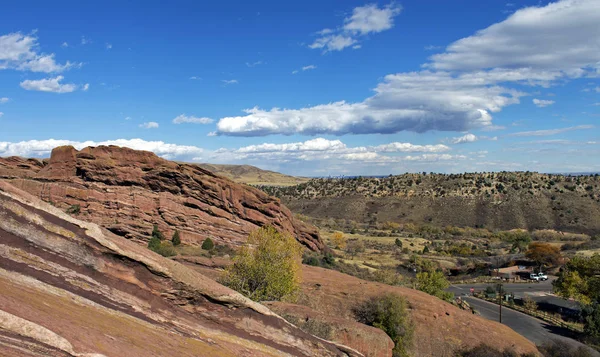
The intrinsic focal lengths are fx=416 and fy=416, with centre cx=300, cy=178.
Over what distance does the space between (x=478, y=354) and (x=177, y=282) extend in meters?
19.8

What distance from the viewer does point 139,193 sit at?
159 ft

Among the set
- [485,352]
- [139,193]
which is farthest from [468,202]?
[485,352]

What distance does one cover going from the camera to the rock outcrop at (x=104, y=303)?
756 centimetres

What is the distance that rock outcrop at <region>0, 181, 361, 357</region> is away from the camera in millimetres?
7559

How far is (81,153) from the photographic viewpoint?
48.8m

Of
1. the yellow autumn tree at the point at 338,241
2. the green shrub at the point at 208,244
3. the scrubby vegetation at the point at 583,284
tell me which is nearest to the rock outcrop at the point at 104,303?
the green shrub at the point at 208,244

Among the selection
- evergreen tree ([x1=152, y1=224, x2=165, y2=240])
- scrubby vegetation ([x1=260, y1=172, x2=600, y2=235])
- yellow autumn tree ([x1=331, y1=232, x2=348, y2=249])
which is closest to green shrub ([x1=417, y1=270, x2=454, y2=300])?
evergreen tree ([x1=152, y1=224, x2=165, y2=240])

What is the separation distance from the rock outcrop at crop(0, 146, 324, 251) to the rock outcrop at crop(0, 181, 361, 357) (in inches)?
1385

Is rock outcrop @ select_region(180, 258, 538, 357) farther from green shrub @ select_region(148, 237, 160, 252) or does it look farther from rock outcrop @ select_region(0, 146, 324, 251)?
rock outcrop @ select_region(0, 146, 324, 251)

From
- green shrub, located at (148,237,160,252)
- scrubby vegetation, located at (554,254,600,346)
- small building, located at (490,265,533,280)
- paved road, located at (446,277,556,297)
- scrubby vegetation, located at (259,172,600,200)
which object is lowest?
paved road, located at (446,277,556,297)

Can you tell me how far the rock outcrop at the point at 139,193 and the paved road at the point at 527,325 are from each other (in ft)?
91.7

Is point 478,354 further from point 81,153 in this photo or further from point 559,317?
point 81,153

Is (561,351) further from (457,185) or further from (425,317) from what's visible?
(457,185)

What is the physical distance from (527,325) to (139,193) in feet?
147
